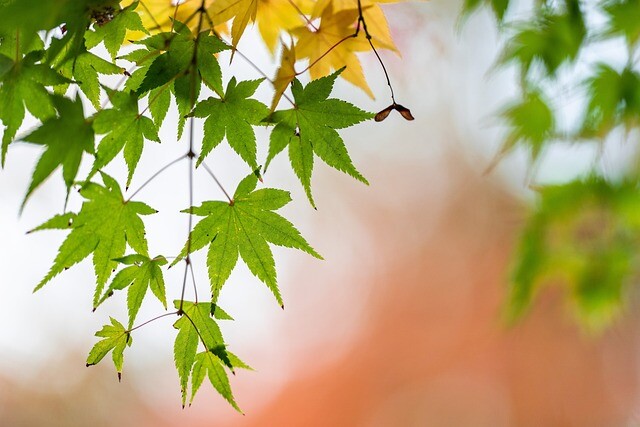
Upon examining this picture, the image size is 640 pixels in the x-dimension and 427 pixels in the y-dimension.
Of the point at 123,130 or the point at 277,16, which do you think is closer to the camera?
the point at 123,130

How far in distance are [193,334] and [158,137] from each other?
18 centimetres

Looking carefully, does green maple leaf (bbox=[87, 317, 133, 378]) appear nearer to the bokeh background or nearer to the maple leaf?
the maple leaf

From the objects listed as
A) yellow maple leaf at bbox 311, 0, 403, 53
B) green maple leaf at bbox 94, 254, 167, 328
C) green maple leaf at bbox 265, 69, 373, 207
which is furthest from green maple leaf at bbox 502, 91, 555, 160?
green maple leaf at bbox 94, 254, 167, 328

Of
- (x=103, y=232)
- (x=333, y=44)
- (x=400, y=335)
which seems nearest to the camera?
(x=103, y=232)

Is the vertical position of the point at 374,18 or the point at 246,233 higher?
the point at 374,18

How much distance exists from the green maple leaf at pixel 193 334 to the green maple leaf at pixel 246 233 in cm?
4

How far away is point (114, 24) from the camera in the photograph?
1.81 feet

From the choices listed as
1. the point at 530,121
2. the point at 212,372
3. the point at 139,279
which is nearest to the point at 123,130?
the point at 139,279

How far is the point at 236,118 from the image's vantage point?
54 cm

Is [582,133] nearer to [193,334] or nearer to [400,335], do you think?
[193,334]

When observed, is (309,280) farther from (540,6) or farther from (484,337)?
(540,6)

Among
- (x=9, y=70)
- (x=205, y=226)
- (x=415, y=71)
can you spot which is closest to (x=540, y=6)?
(x=205, y=226)

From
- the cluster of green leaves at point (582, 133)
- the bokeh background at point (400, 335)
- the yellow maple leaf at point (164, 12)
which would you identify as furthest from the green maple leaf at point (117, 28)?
the bokeh background at point (400, 335)

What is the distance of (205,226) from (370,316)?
2938 millimetres
